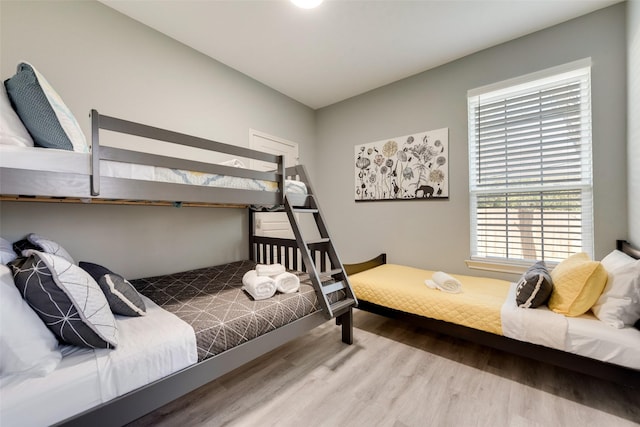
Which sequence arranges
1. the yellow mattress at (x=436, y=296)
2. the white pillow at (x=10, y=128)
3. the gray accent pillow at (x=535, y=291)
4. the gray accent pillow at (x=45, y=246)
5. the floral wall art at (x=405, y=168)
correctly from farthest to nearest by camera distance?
the floral wall art at (x=405, y=168), the yellow mattress at (x=436, y=296), the gray accent pillow at (x=535, y=291), the gray accent pillow at (x=45, y=246), the white pillow at (x=10, y=128)

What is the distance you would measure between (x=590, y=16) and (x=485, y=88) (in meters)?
0.82

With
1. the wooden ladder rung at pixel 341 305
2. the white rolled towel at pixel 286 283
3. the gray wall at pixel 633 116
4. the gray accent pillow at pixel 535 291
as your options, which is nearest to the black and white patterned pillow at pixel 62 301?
the white rolled towel at pixel 286 283

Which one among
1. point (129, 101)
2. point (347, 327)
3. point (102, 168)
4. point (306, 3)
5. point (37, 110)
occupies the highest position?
point (306, 3)

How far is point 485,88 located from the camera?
2.57m

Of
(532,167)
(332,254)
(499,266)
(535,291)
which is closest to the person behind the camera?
(535,291)

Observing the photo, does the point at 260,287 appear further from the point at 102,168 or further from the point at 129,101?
the point at 129,101

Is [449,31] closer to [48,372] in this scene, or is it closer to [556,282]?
[556,282]

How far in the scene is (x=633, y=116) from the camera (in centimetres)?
183

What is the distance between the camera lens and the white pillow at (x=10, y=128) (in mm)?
1103

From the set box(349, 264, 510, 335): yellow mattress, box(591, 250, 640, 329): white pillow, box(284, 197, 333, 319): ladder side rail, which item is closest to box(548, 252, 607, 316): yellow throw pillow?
box(591, 250, 640, 329): white pillow

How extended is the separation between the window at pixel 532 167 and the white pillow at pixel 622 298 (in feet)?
2.68

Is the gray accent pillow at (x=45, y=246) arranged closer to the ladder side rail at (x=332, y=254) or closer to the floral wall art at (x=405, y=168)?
the ladder side rail at (x=332, y=254)

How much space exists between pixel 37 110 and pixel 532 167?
11.5ft

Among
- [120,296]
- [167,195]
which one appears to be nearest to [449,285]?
[167,195]
